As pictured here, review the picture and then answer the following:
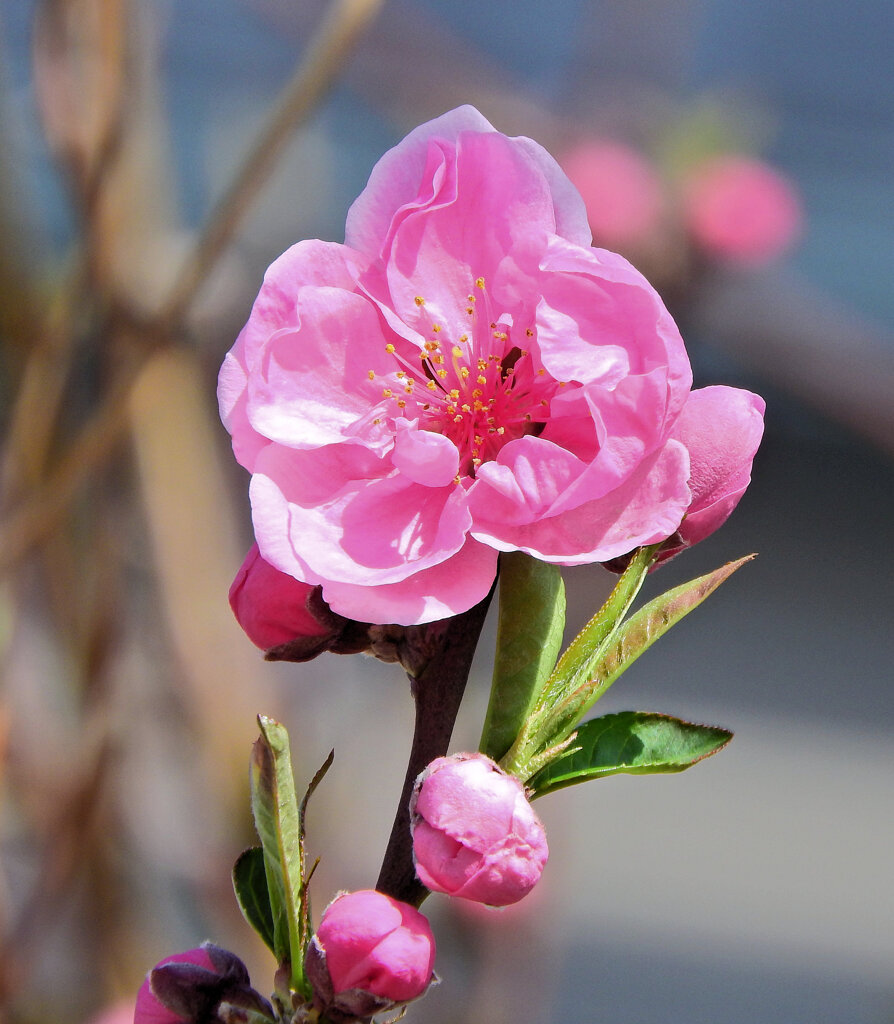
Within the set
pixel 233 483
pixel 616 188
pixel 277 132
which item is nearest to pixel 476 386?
pixel 277 132

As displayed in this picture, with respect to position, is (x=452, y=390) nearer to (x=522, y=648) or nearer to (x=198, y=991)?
(x=522, y=648)

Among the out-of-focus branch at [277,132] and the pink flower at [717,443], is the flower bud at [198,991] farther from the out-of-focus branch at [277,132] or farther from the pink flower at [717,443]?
the out-of-focus branch at [277,132]

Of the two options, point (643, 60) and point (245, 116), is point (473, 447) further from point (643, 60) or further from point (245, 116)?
point (245, 116)

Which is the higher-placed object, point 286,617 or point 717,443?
point 717,443

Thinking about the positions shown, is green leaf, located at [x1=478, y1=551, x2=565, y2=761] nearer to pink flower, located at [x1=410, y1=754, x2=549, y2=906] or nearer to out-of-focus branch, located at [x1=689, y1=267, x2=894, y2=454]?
pink flower, located at [x1=410, y1=754, x2=549, y2=906]

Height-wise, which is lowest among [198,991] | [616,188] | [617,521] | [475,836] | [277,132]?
[198,991]


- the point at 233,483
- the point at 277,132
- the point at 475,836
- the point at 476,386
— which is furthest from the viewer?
the point at 233,483
